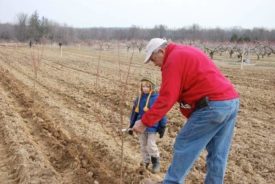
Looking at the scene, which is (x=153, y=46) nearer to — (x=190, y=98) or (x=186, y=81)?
(x=186, y=81)

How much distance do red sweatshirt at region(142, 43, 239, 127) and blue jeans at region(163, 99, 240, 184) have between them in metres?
0.12

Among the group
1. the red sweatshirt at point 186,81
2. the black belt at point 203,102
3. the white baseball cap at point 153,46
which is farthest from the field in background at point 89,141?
the black belt at point 203,102

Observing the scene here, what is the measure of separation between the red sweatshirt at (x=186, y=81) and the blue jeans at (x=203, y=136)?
0.38ft

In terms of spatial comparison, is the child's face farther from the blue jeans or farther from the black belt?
the black belt

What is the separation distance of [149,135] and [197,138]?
1.62 m

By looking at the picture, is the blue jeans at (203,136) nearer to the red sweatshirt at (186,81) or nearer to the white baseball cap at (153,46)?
the red sweatshirt at (186,81)

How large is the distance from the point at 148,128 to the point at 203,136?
1577 mm

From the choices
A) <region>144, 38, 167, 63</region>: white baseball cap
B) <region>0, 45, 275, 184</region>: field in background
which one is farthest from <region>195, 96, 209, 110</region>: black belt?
<region>0, 45, 275, 184</region>: field in background

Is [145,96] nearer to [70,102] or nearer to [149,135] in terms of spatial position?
[149,135]

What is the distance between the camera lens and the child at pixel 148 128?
5.14 metres

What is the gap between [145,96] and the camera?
17.1 feet

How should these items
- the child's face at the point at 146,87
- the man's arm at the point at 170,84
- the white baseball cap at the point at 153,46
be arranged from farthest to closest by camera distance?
the child's face at the point at 146,87
the white baseball cap at the point at 153,46
the man's arm at the point at 170,84

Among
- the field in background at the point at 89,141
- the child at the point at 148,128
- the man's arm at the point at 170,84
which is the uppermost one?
the man's arm at the point at 170,84

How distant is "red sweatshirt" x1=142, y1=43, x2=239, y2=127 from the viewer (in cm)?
347
